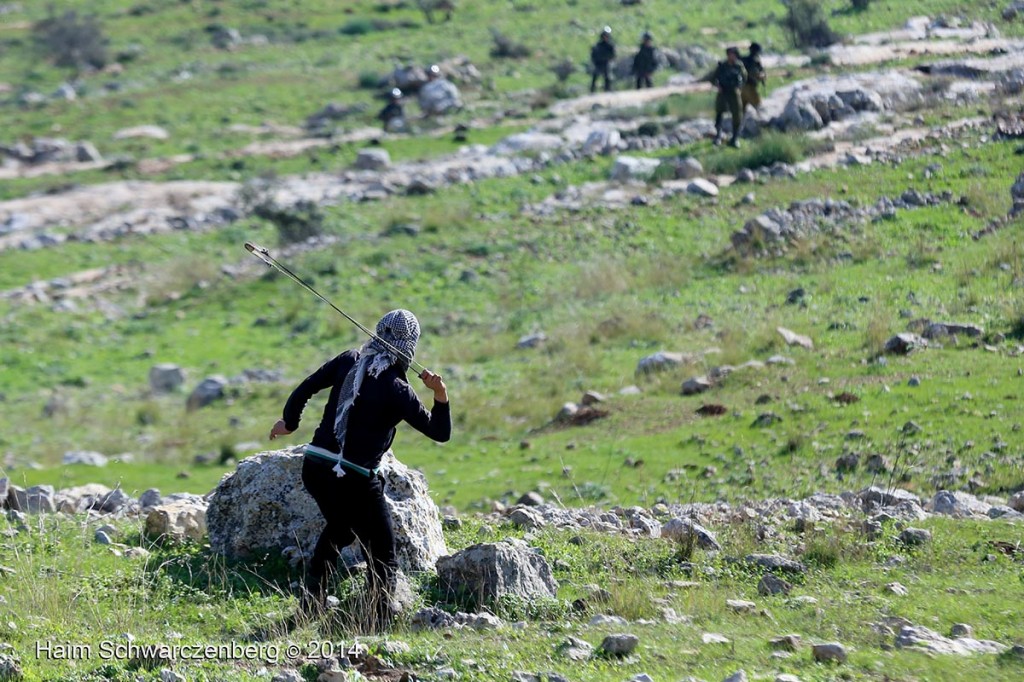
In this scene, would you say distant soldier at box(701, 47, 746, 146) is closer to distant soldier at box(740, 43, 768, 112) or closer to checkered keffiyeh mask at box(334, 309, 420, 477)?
distant soldier at box(740, 43, 768, 112)

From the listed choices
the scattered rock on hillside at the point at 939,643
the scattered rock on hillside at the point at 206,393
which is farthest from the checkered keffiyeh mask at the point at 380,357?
the scattered rock on hillside at the point at 206,393

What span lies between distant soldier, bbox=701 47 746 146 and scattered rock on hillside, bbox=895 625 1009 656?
20010 millimetres

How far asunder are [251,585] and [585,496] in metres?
5.17

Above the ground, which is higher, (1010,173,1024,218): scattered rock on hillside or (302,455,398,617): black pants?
(302,455,398,617): black pants

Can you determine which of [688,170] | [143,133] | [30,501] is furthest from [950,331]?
[143,133]

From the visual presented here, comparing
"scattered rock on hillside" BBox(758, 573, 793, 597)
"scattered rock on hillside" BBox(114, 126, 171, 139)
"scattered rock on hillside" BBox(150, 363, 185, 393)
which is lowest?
"scattered rock on hillside" BBox(150, 363, 185, 393)

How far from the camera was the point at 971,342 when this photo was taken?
50.6 ft

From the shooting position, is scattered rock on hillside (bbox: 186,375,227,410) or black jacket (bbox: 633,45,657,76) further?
black jacket (bbox: 633,45,657,76)

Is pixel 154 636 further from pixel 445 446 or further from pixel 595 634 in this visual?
pixel 445 446

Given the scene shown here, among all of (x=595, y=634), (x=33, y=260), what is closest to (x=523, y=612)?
Answer: (x=595, y=634)

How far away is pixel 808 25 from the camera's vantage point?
1597 inches

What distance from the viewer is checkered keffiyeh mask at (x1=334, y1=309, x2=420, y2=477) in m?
7.24

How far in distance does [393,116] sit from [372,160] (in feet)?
20.8

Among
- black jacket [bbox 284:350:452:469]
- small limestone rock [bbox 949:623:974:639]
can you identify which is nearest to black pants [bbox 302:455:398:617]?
black jacket [bbox 284:350:452:469]
